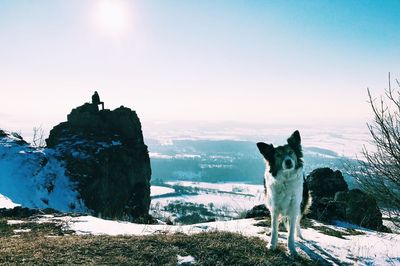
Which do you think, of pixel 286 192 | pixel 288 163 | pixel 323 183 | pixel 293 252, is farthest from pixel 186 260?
pixel 323 183

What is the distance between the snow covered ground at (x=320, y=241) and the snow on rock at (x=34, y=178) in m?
29.6

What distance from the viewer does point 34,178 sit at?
159 ft

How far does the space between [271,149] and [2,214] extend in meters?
17.1

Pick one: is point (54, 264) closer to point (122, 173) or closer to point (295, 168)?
point (295, 168)

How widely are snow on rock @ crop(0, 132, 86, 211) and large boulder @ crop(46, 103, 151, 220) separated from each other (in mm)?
1465

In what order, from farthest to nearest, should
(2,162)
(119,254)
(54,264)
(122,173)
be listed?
1. (122,173)
2. (2,162)
3. (119,254)
4. (54,264)

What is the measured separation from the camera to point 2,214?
22.6 meters

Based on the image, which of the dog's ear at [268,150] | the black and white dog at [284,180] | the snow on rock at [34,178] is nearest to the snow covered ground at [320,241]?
the black and white dog at [284,180]

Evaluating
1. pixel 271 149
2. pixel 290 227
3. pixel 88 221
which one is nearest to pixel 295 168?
pixel 271 149

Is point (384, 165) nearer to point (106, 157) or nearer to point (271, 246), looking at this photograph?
point (271, 246)

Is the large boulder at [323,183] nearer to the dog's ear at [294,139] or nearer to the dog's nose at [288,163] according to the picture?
the dog's ear at [294,139]

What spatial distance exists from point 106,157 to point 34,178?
10.7 meters

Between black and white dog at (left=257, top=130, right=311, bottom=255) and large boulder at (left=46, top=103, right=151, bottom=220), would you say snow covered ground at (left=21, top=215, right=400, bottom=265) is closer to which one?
black and white dog at (left=257, top=130, right=311, bottom=255)

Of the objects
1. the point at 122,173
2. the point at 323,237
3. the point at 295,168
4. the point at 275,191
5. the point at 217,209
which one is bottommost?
the point at 217,209
